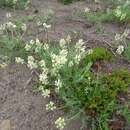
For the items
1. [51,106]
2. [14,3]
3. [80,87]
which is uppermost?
[14,3]

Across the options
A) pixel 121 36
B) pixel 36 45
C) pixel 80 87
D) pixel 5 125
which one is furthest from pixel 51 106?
pixel 121 36

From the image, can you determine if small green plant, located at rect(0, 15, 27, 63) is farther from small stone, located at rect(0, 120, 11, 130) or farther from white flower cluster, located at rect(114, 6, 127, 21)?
white flower cluster, located at rect(114, 6, 127, 21)

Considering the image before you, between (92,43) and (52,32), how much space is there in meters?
0.56

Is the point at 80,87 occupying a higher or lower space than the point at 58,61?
lower

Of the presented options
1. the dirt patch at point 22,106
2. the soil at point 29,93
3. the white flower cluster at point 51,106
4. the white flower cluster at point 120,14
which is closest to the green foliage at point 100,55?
the soil at point 29,93

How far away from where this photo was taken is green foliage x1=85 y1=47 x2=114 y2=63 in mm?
4152

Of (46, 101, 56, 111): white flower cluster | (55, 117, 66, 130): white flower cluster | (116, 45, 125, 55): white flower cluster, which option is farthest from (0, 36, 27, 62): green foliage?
(55, 117, 66, 130): white flower cluster

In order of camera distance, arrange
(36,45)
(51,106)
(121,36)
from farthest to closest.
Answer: (121,36) → (36,45) → (51,106)

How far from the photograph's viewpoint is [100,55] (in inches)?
166

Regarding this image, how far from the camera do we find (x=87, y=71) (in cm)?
374

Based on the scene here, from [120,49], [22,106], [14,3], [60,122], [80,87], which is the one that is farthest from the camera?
[14,3]

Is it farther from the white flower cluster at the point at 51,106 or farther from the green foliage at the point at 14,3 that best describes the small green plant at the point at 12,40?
the white flower cluster at the point at 51,106

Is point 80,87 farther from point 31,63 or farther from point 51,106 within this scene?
point 31,63

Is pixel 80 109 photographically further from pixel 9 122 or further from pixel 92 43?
pixel 92 43
